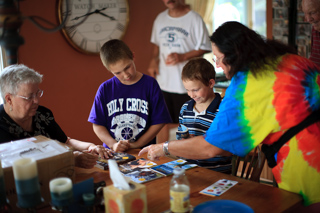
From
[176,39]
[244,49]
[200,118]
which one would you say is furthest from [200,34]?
[244,49]

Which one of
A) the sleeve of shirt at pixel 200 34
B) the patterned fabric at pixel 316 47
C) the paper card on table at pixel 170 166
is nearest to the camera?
the paper card on table at pixel 170 166

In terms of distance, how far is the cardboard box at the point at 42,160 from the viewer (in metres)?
1.53

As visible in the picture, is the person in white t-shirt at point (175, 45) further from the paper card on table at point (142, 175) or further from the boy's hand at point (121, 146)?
the paper card on table at point (142, 175)

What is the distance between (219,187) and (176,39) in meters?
2.54

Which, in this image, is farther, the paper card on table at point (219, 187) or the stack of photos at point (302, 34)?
the stack of photos at point (302, 34)

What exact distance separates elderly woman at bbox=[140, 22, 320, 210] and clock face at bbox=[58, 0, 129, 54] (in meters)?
2.40

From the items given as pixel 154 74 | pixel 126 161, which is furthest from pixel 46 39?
pixel 126 161

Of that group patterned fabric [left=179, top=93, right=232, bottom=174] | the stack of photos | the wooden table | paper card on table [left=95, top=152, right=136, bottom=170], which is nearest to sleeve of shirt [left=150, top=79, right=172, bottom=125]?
patterned fabric [left=179, top=93, right=232, bottom=174]

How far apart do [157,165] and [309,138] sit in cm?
84

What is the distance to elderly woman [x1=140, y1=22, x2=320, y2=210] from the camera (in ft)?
5.20

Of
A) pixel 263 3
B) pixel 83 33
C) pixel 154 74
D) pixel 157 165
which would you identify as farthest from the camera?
pixel 263 3

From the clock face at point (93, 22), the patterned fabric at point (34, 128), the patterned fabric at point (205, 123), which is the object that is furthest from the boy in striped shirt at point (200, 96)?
the clock face at point (93, 22)

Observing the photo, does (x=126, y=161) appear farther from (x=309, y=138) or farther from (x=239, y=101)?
(x=309, y=138)

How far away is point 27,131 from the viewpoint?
2.16 metres
